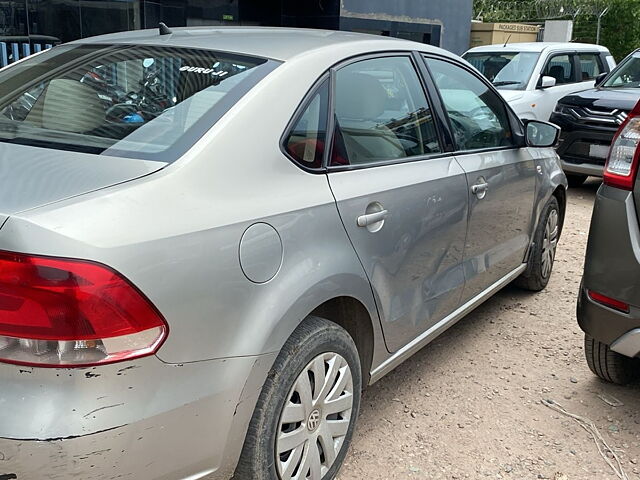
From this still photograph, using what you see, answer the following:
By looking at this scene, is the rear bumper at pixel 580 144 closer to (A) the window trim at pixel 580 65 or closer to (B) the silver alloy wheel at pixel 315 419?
(A) the window trim at pixel 580 65

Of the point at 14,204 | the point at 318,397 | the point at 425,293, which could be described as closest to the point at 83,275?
the point at 14,204

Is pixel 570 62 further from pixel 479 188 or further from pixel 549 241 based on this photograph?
pixel 479 188

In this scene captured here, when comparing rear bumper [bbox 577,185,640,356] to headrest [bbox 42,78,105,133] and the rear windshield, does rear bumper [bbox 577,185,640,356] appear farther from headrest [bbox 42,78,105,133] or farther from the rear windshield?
headrest [bbox 42,78,105,133]

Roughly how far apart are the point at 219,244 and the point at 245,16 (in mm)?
11410

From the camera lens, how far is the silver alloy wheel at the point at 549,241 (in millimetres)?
4551

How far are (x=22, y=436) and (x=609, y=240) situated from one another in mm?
2446

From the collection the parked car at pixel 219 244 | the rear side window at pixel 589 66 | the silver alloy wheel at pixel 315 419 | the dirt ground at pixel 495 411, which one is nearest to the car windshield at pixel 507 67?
the rear side window at pixel 589 66

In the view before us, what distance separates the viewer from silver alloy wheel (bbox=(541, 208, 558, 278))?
455 centimetres

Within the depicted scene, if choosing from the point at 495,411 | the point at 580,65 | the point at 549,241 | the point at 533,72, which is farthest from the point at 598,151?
the point at 495,411

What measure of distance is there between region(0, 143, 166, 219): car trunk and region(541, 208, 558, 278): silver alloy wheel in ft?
10.8

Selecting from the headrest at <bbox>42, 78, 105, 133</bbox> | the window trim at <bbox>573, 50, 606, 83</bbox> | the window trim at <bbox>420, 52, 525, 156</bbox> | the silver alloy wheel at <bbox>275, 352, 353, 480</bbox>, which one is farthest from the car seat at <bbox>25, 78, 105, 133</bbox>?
the window trim at <bbox>573, 50, 606, 83</bbox>

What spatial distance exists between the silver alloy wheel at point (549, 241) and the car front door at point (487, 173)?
1.37 ft

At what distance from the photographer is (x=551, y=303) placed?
4.64 metres

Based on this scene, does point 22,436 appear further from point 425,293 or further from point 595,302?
point 595,302
